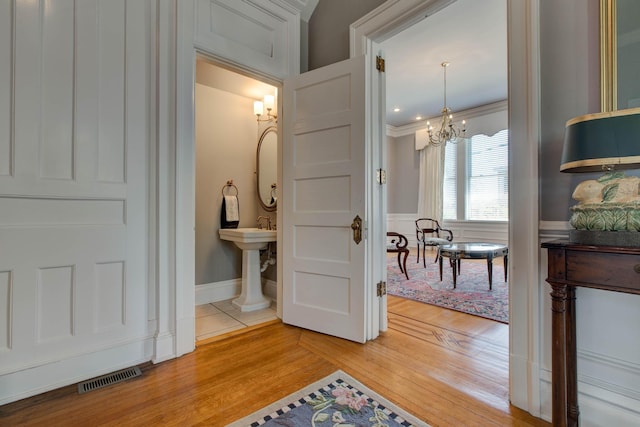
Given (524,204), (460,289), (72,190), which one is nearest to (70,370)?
(72,190)

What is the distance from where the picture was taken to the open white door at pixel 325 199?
2.16 metres

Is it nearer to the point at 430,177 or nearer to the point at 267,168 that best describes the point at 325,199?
the point at 267,168

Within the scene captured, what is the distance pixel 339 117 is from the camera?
2248 millimetres

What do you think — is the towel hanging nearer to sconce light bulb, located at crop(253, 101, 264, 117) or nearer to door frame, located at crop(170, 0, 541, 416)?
sconce light bulb, located at crop(253, 101, 264, 117)

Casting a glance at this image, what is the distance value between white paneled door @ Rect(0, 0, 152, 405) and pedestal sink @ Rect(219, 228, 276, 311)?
3.42ft

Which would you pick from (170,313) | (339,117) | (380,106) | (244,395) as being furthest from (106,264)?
(380,106)

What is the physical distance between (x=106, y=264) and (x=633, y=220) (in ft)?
→ 8.42

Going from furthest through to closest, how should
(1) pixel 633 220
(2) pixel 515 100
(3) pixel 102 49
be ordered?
(3) pixel 102 49 < (2) pixel 515 100 < (1) pixel 633 220

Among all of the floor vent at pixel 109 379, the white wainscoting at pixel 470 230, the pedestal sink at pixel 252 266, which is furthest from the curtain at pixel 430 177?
the floor vent at pixel 109 379

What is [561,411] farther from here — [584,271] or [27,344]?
[27,344]

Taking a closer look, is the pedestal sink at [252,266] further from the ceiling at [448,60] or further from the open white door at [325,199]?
the ceiling at [448,60]

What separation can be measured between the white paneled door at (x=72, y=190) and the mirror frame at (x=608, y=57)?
2.45 m

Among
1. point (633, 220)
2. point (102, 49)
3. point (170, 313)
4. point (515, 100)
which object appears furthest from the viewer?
point (170, 313)

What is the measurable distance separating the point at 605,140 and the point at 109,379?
2629 mm
